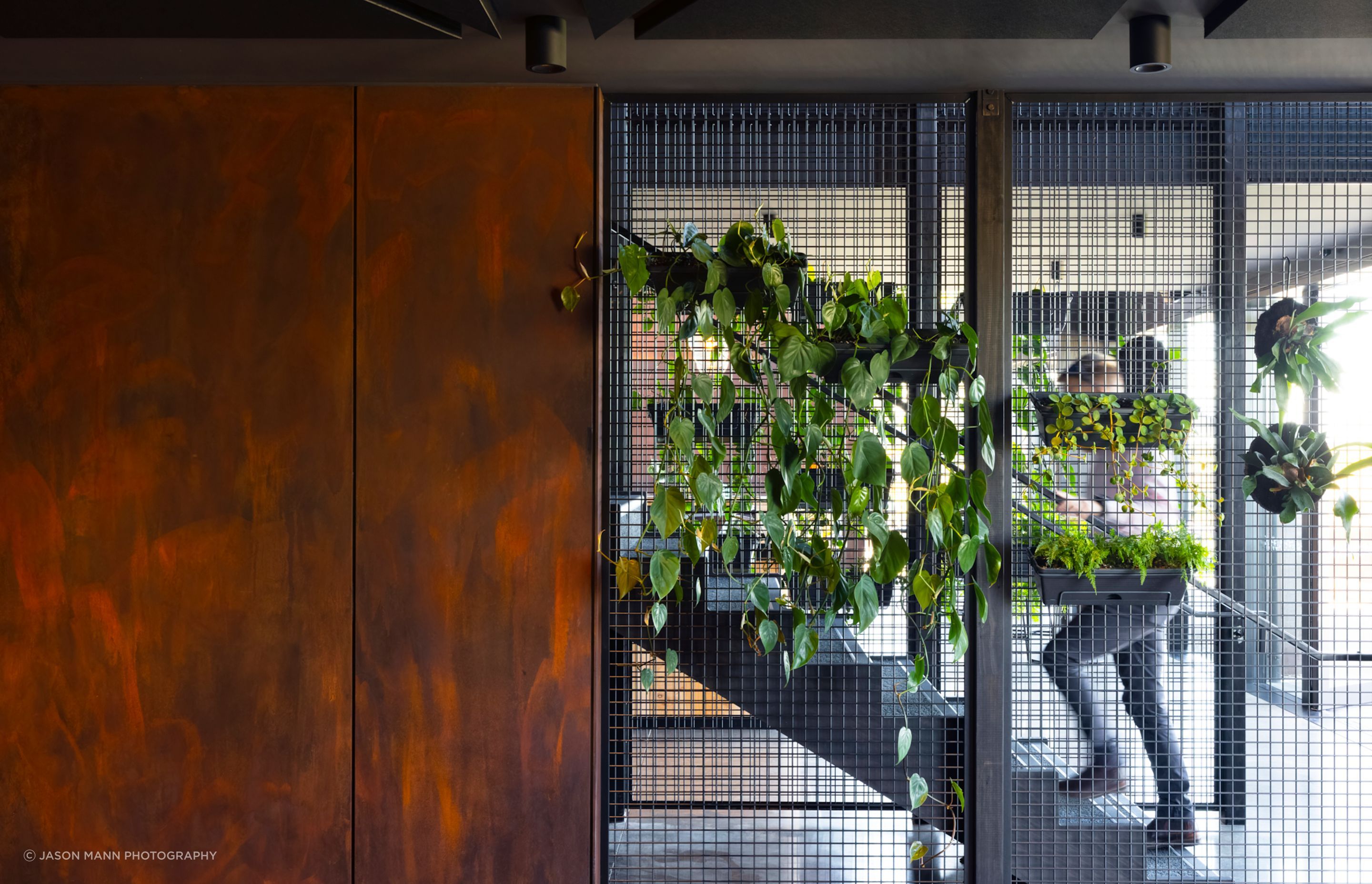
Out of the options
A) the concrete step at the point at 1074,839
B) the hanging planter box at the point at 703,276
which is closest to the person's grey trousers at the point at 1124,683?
the concrete step at the point at 1074,839

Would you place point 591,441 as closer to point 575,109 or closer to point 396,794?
point 575,109

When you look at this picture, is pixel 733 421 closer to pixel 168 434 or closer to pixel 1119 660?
pixel 1119 660

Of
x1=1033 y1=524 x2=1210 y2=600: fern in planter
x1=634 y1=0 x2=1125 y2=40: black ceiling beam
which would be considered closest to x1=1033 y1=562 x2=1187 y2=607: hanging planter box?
x1=1033 y1=524 x2=1210 y2=600: fern in planter

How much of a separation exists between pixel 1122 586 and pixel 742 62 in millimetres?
1829

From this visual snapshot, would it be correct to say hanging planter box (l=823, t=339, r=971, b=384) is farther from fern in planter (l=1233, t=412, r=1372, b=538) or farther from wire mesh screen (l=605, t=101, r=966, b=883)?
fern in planter (l=1233, t=412, r=1372, b=538)

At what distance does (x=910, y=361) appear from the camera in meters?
2.25

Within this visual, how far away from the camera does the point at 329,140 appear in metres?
2.26

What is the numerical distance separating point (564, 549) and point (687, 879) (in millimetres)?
1053

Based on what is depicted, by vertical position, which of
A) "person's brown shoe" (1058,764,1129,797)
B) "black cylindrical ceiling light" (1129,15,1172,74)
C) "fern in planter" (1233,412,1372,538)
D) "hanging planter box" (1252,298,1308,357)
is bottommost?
"person's brown shoe" (1058,764,1129,797)

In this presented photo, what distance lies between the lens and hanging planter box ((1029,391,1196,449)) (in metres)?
2.25

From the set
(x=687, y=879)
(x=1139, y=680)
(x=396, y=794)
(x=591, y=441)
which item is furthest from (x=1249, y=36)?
(x=396, y=794)

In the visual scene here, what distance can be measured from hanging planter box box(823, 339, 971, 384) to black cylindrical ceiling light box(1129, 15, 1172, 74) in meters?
0.93

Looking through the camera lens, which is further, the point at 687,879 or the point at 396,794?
the point at 687,879

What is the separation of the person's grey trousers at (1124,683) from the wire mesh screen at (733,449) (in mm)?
321
